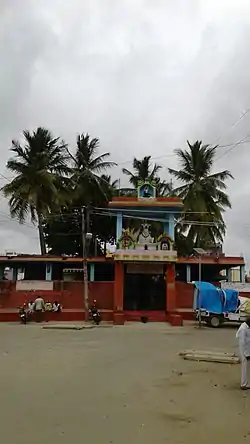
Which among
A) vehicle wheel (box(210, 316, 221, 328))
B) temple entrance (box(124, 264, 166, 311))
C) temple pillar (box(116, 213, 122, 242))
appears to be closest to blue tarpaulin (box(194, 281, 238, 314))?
vehicle wheel (box(210, 316, 221, 328))

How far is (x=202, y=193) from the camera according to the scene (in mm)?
38781

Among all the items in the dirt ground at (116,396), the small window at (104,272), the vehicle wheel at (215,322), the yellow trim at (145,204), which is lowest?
the dirt ground at (116,396)

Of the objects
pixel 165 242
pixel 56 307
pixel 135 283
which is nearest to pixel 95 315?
pixel 56 307

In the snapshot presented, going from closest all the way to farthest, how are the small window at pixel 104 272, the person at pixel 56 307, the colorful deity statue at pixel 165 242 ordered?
the person at pixel 56 307
the colorful deity statue at pixel 165 242
the small window at pixel 104 272

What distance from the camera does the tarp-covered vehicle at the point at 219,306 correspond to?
2627 cm

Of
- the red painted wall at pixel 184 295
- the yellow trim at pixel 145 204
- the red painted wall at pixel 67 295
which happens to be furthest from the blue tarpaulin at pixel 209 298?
the red painted wall at pixel 67 295

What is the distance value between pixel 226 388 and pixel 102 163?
32.1 metres

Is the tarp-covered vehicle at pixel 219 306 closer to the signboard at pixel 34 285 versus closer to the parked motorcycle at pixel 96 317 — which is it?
the parked motorcycle at pixel 96 317

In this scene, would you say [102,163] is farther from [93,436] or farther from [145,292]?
[93,436]

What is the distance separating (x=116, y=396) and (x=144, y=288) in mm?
22548

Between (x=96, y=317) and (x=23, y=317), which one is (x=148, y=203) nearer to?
(x=96, y=317)

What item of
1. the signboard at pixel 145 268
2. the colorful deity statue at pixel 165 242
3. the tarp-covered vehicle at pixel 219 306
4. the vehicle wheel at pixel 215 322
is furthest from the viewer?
the signboard at pixel 145 268

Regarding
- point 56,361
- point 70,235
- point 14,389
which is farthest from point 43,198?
point 14,389

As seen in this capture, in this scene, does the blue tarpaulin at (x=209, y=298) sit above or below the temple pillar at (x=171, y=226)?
below
